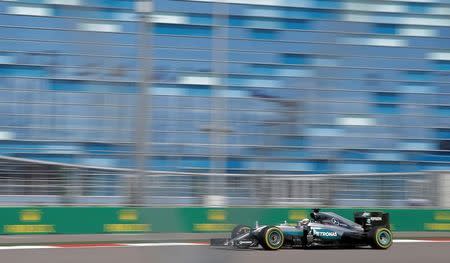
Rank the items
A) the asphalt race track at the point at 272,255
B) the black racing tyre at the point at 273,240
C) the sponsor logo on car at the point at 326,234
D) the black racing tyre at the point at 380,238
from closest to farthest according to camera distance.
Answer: the asphalt race track at the point at 272,255 < the black racing tyre at the point at 273,240 < the sponsor logo on car at the point at 326,234 < the black racing tyre at the point at 380,238

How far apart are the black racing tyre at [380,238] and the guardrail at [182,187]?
1.21m

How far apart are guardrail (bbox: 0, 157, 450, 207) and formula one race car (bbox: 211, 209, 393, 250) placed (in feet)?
2.19

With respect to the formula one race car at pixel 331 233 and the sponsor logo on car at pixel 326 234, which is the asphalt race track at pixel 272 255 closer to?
the formula one race car at pixel 331 233

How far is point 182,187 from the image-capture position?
45.0ft

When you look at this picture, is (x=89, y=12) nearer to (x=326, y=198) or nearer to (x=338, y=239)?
(x=338, y=239)

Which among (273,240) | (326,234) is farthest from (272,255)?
(326,234)

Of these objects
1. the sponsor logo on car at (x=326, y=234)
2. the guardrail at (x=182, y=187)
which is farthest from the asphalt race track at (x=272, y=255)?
the guardrail at (x=182, y=187)

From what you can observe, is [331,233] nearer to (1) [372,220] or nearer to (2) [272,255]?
(1) [372,220]

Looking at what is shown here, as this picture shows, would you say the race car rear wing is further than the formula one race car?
Yes

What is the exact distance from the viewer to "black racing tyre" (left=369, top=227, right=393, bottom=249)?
41.0 ft

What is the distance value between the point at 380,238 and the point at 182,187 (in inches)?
153

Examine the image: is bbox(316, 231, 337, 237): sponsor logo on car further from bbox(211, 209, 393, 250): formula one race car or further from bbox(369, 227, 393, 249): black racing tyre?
bbox(369, 227, 393, 249): black racing tyre

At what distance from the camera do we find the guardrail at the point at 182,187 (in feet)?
41.5

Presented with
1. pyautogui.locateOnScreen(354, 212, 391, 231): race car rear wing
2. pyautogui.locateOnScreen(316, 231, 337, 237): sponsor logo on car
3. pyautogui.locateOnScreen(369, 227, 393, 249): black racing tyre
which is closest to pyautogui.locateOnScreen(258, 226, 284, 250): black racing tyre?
pyautogui.locateOnScreen(316, 231, 337, 237): sponsor logo on car
